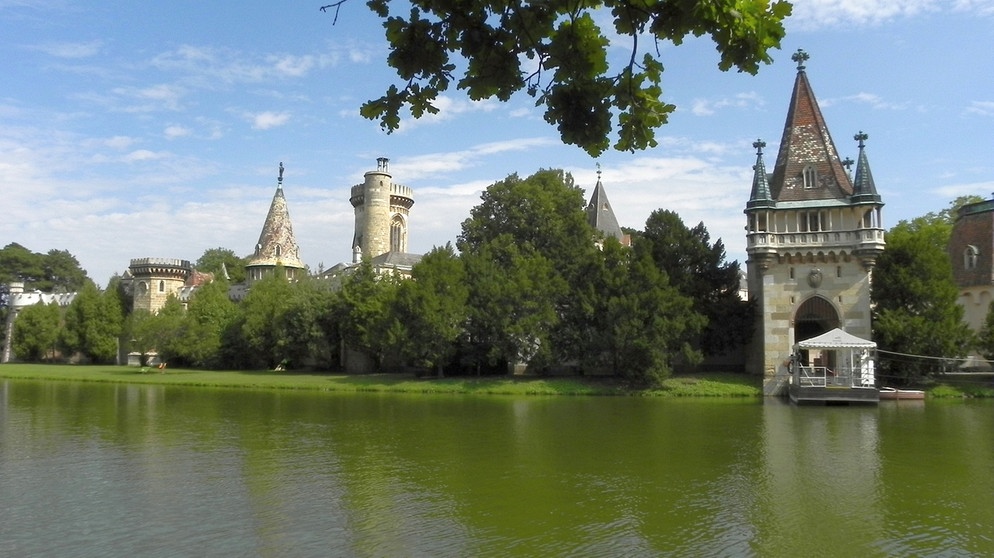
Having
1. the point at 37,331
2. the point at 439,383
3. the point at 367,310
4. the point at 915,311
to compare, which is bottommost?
the point at 439,383

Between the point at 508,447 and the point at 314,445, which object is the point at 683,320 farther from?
the point at 314,445

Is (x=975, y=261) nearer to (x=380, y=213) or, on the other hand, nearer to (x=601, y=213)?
(x=601, y=213)

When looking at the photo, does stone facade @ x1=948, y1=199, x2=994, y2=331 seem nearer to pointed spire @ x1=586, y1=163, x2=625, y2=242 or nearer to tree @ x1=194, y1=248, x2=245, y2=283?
pointed spire @ x1=586, y1=163, x2=625, y2=242

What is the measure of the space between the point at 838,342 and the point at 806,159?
34.1 feet

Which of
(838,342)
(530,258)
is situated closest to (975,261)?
(838,342)

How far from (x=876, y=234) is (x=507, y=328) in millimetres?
17992

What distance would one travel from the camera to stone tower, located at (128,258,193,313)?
198 feet

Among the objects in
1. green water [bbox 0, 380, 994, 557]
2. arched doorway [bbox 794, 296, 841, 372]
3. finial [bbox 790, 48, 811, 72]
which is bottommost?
green water [bbox 0, 380, 994, 557]

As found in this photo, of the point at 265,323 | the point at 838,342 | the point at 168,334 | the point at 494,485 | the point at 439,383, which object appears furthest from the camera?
the point at 168,334

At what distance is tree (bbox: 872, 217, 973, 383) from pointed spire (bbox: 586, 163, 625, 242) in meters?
25.6

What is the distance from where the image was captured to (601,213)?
6106cm

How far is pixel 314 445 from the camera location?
62.7 ft

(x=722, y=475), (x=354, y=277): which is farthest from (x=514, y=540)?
(x=354, y=277)

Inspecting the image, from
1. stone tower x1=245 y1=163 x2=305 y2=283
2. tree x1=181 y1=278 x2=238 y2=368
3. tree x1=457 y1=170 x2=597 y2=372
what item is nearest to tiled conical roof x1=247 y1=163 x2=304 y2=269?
stone tower x1=245 y1=163 x2=305 y2=283
